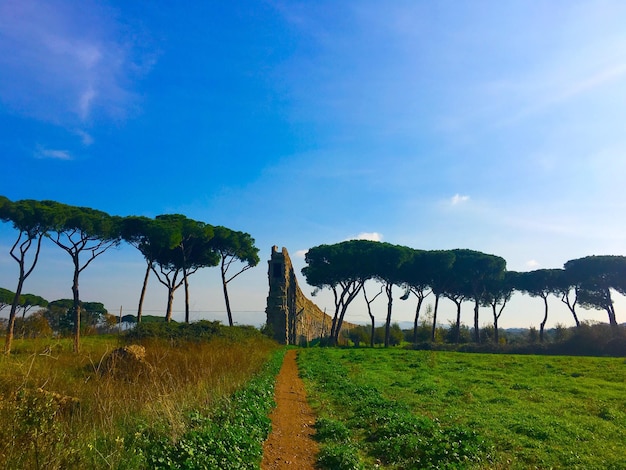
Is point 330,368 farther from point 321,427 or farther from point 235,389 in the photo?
point 321,427

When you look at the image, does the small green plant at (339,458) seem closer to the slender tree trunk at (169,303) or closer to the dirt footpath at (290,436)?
the dirt footpath at (290,436)

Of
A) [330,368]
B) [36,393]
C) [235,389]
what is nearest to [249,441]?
[36,393]

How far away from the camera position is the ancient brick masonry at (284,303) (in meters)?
44.3

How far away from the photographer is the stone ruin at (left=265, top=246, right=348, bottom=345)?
145 ft

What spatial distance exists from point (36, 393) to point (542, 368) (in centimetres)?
2279

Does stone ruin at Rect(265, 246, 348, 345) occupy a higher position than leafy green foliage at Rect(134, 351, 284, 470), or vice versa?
stone ruin at Rect(265, 246, 348, 345)

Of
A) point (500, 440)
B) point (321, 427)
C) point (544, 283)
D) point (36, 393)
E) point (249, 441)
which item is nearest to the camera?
point (36, 393)

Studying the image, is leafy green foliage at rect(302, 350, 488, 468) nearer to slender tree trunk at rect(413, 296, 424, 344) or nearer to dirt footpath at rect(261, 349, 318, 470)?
dirt footpath at rect(261, 349, 318, 470)

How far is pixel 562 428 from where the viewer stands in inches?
351

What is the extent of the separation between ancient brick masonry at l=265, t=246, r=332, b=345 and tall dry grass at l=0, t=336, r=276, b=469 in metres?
32.2

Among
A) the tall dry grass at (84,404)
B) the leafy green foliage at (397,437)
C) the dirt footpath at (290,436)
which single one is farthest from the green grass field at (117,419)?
the leafy green foliage at (397,437)

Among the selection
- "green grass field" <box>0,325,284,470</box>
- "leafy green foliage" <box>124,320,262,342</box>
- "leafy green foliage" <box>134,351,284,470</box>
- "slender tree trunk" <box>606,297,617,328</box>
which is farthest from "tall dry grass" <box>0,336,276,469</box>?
"slender tree trunk" <box>606,297,617,328</box>

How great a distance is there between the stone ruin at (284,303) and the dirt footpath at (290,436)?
30.2 meters

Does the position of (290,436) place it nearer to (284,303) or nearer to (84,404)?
(84,404)
